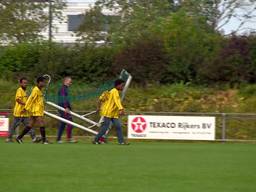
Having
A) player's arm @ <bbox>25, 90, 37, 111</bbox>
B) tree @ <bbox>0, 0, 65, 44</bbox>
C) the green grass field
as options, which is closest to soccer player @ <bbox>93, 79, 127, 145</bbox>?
player's arm @ <bbox>25, 90, 37, 111</bbox>

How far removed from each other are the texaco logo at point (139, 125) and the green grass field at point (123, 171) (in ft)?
→ 28.5

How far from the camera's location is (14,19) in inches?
1768

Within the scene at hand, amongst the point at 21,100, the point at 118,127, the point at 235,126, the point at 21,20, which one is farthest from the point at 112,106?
the point at 21,20

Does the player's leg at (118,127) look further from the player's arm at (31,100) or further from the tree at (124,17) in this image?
the tree at (124,17)

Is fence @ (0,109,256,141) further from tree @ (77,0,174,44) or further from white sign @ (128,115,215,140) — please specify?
tree @ (77,0,174,44)

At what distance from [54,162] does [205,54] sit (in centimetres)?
2092

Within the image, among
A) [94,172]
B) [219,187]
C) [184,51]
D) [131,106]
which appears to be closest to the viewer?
[219,187]

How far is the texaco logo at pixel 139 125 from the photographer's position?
1048 inches

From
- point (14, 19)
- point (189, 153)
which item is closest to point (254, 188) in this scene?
point (189, 153)

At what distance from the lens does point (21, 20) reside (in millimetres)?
45562

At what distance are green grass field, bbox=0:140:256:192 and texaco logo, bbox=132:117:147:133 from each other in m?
8.68

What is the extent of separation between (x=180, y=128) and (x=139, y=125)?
1.50 metres

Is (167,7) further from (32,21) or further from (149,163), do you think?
(149,163)

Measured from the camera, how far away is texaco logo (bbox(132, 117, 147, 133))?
26.6 meters
